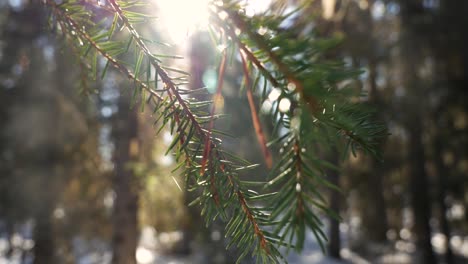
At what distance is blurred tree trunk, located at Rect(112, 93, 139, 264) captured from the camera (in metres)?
3.83

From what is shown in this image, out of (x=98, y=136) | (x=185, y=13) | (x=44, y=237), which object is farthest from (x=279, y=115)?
(x=44, y=237)

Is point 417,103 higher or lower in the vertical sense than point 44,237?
higher

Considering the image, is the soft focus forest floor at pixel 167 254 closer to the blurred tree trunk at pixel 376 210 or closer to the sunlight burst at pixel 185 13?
the blurred tree trunk at pixel 376 210

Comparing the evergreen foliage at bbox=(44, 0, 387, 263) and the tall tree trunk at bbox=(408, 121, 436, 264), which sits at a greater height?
the tall tree trunk at bbox=(408, 121, 436, 264)

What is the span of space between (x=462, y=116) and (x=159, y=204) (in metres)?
5.60

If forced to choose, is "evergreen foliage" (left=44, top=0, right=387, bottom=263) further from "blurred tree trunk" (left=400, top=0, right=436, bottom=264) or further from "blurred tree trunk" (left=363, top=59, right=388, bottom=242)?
"blurred tree trunk" (left=363, top=59, right=388, bottom=242)

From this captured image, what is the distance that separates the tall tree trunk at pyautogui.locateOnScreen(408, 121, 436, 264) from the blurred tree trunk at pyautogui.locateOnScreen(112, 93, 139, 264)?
5224mm

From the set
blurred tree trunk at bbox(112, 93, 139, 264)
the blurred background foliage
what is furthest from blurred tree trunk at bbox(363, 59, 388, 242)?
blurred tree trunk at bbox(112, 93, 139, 264)

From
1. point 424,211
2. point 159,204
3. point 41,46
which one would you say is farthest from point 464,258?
point 41,46

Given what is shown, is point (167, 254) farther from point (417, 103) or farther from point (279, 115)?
point (279, 115)

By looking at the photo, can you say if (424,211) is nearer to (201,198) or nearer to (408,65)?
(408,65)

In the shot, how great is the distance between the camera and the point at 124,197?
399cm

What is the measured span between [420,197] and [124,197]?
18.0ft

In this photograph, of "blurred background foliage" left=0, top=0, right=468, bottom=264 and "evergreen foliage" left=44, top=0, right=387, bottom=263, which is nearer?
"evergreen foliage" left=44, top=0, right=387, bottom=263
